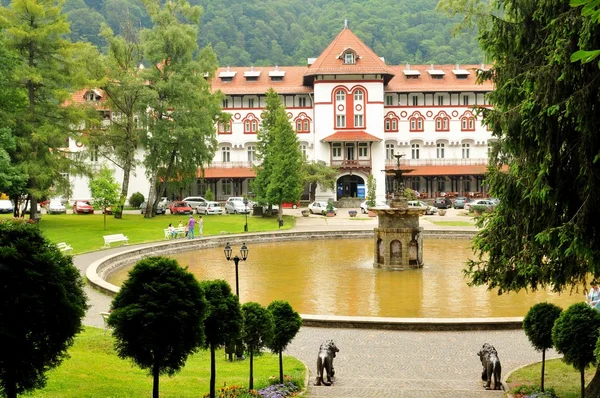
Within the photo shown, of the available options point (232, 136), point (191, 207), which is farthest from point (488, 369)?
point (232, 136)

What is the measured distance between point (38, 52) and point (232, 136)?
25.9 m

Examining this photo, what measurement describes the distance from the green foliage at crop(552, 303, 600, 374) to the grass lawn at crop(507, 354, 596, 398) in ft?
3.10

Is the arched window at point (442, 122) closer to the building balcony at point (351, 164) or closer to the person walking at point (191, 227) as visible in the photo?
the building balcony at point (351, 164)

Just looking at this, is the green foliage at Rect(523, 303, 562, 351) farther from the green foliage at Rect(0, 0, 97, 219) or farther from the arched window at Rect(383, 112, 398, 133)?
the arched window at Rect(383, 112, 398, 133)

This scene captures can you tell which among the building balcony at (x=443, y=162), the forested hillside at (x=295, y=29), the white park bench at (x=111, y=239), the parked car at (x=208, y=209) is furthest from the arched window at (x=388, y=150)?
the white park bench at (x=111, y=239)

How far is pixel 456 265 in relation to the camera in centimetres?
2444

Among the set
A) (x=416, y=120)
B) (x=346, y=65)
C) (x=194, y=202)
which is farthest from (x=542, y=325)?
(x=416, y=120)

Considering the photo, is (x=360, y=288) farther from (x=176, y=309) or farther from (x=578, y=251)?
(x=176, y=309)

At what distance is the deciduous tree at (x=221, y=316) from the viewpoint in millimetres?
8398

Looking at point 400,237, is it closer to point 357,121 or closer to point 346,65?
point 357,121

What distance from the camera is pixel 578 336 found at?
8656mm

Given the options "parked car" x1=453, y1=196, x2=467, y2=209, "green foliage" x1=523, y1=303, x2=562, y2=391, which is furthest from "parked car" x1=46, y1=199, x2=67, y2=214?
"green foliage" x1=523, y1=303, x2=562, y2=391

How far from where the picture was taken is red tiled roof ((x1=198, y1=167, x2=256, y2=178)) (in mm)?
56909

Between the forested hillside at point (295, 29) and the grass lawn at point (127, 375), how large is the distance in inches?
3098
